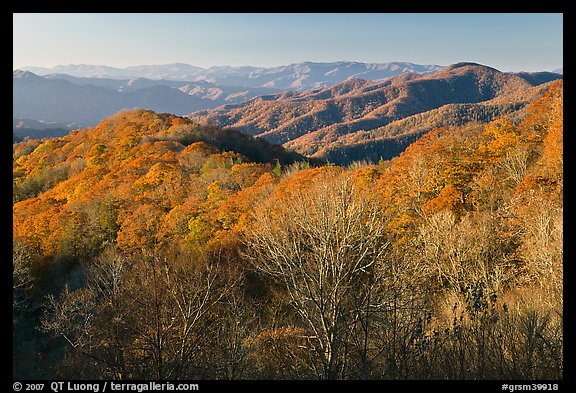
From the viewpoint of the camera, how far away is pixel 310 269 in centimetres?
1066

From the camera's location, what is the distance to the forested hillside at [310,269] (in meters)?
9.35

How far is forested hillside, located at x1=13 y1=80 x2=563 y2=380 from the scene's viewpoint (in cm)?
935
